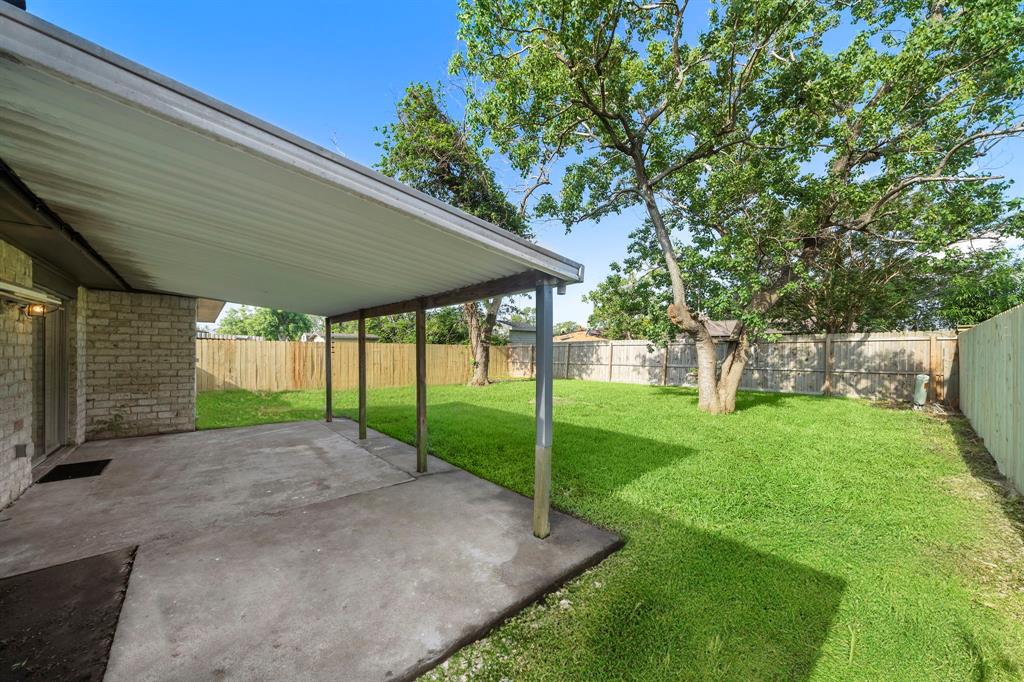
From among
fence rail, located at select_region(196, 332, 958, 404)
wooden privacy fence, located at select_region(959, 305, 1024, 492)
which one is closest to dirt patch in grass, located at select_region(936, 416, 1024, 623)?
wooden privacy fence, located at select_region(959, 305, 1024, 492)

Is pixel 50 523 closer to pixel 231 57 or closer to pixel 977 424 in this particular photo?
pixel 231 57

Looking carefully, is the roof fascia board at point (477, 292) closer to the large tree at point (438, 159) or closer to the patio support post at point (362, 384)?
the patio support post at point (362, 384)

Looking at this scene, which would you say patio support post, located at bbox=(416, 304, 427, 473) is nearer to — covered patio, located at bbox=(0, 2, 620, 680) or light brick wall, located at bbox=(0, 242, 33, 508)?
covered patio, located at bbox=(0, 2, 620, 680)

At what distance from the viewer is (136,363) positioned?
585 centimetres

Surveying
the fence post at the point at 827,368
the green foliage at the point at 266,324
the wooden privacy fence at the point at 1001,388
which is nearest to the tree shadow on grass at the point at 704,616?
the wooden privacy fence at the point at 1001,388

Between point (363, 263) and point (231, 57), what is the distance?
6012mm

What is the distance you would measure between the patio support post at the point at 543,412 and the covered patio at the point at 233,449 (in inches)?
0.7

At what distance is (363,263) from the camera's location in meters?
3.26

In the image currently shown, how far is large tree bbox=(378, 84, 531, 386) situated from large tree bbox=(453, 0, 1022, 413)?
4541 mm

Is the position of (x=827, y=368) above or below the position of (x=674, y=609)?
above

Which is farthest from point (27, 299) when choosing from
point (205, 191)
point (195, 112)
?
point (195, 112)

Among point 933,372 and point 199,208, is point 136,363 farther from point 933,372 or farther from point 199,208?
point 933,372

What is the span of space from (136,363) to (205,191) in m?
5.67

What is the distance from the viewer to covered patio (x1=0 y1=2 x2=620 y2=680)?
1.56 meters
